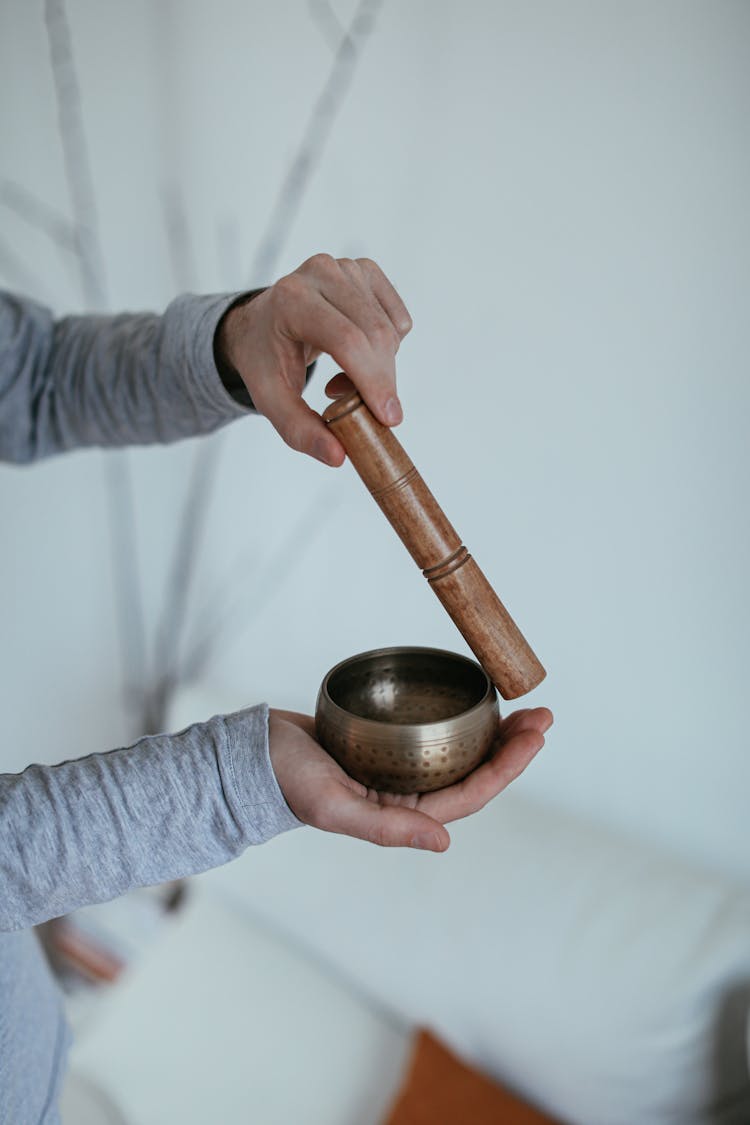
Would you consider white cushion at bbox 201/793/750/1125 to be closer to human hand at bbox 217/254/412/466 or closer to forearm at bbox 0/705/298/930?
forearm at bbox 0/705/298/930

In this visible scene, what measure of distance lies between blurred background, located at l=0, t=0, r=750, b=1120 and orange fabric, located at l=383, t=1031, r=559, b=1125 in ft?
1.50

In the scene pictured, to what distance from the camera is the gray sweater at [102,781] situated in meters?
0.67

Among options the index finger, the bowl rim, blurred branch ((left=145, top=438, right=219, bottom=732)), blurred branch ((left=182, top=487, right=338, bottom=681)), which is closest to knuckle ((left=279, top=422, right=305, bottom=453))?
the bowl rim

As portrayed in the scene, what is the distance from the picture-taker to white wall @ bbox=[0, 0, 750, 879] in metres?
1.16

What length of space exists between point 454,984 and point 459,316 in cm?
107

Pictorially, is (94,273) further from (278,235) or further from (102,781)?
(102,781)

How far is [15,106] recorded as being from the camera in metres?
1.55

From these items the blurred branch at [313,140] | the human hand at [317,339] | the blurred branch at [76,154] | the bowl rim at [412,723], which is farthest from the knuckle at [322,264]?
the blurred branch at [76,154]

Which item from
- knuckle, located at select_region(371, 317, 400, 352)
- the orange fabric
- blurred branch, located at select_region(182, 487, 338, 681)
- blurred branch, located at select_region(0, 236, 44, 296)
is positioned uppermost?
blurred branch, located at select_region(0, 236, 44, 296)

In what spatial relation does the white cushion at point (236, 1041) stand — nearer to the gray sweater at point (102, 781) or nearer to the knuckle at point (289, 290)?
the gray sweater at point (102, 781)

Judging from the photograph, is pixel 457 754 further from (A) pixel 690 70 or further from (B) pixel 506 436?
(A) pixel 690 70

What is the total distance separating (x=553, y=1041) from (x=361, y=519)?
→ 89cm

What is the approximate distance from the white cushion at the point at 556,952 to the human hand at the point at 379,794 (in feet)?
2.12

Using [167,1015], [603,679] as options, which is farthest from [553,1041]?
[167,1015]
